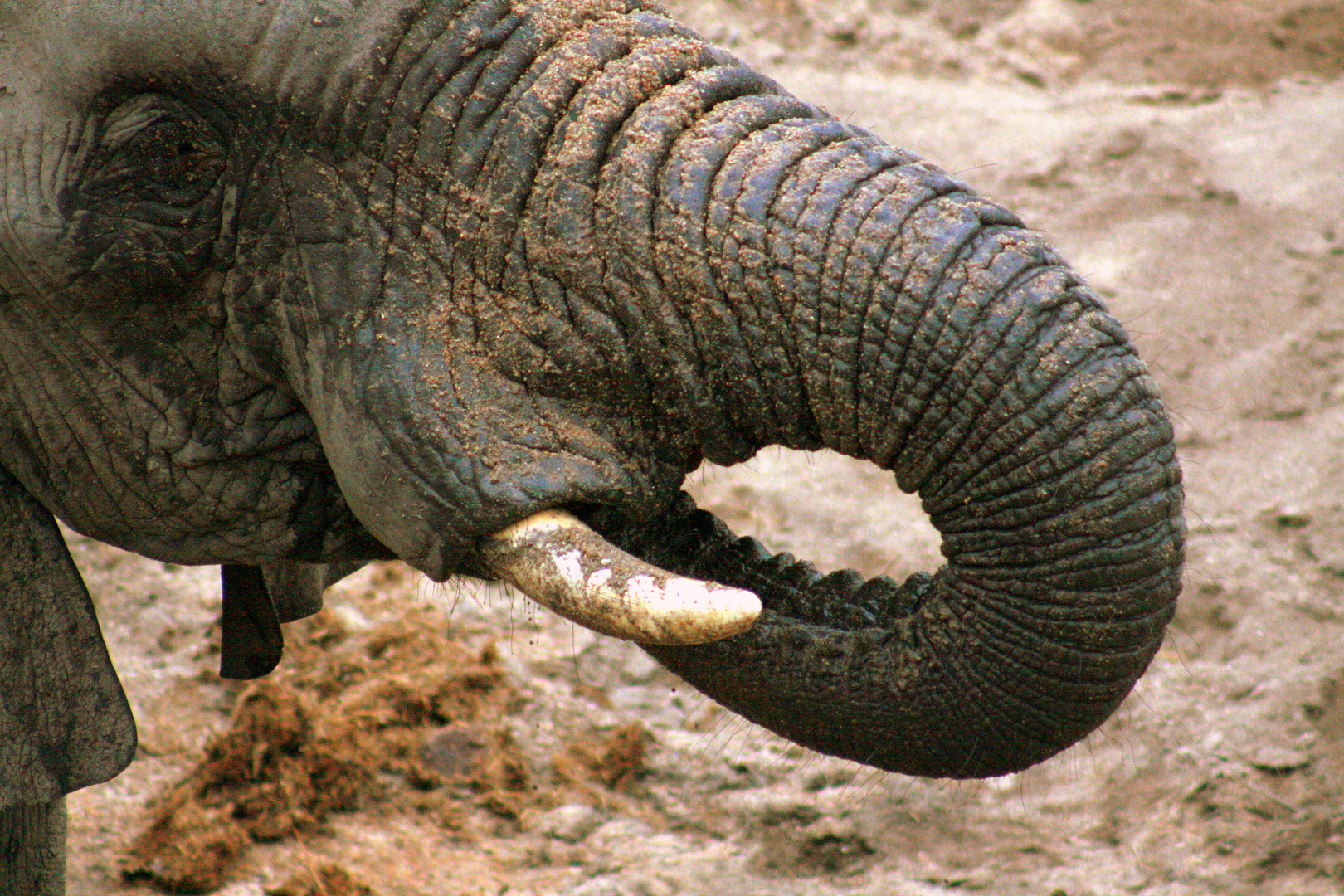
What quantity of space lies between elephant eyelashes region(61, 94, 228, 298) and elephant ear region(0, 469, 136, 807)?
0.47 metres

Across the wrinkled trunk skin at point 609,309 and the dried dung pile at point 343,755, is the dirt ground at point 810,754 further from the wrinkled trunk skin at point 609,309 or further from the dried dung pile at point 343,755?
the wrinkled trunk skin at point 609,309

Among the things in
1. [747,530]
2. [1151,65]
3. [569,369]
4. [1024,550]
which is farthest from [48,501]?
[1151,65]

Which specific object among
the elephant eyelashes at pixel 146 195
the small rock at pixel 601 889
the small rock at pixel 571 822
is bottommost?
the small rock at pixel 571 822

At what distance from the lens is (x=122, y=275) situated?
206cm

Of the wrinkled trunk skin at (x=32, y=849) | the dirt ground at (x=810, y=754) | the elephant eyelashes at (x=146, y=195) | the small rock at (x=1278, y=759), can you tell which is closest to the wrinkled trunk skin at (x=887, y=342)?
the elephant eyelashes at (x=146, y=195)

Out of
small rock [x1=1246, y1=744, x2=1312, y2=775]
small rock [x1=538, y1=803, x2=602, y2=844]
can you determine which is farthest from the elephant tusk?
small rock [x1=1246, y1=744, x2=1312, y2=775]

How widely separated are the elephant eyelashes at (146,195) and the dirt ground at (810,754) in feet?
2.39

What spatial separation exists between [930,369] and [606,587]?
47cm

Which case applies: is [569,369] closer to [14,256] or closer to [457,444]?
[457,444]

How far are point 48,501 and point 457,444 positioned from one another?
0.72 meters

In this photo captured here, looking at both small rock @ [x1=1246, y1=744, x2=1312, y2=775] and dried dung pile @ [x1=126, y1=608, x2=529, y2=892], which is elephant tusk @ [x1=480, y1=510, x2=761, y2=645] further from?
small rock @ [x1=1246, y1=744, x2=1312, y2=775]

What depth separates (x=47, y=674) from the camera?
7.79 feet

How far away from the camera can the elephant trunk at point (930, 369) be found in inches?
74.1

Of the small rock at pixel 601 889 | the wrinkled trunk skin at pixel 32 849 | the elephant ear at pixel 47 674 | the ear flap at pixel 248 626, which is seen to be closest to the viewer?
the elephant ear at pixel 47 674
